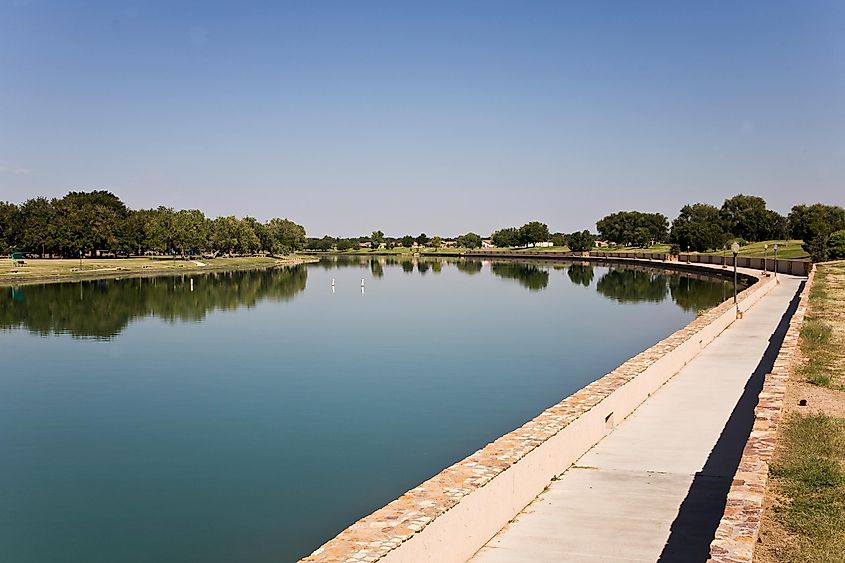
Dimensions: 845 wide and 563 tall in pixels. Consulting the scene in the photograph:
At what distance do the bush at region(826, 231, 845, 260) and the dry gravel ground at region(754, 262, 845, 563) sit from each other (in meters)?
54.1

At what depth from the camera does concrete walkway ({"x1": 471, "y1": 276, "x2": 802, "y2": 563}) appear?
7.77 m

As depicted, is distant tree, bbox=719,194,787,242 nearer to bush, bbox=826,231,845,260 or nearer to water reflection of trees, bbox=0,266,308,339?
bush, bbox=826,231,845,260

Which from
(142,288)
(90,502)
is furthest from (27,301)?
(90,502)

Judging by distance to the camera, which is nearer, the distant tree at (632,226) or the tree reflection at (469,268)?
the tree reflection at (469,268)

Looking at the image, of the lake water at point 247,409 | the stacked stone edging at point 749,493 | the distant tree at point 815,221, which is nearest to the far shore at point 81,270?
the lake water at point 247,409

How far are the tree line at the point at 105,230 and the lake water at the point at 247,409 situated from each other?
5430 cm

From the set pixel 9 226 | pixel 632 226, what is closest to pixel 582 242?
pixel 632 226

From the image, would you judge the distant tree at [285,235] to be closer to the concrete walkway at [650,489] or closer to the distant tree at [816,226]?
the distant tree at [816,226]

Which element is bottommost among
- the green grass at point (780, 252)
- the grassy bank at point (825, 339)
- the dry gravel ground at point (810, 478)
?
the dry gravel ground at point (810, 478)

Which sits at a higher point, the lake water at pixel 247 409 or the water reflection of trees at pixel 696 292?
the water reflection of trees at pixel 696 292

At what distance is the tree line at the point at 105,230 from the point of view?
92.2m

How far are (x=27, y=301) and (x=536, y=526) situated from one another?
46056 millimetres

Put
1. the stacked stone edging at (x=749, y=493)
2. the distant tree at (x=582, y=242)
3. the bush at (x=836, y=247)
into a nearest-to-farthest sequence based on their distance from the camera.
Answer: the stacked stone edging at (x=749, y=493) < the bush at (x=836, y=247) < the distant tree at (x=582, y=242)

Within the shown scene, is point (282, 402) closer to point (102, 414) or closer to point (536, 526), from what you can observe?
point (102, 414)
